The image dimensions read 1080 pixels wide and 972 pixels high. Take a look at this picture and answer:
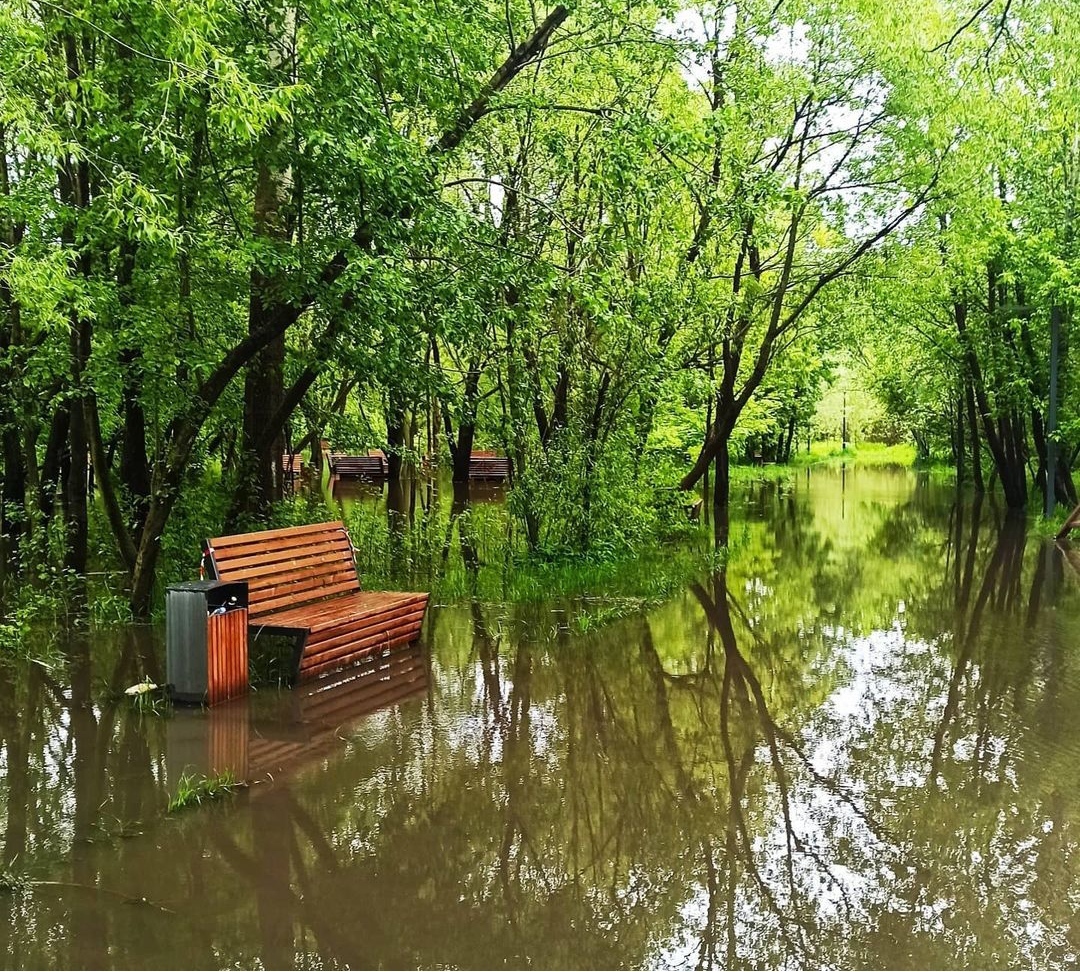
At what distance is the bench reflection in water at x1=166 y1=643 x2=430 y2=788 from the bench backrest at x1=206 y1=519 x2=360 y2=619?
81 cm

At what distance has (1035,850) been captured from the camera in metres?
4.57

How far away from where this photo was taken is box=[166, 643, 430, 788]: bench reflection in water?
18.3 ft

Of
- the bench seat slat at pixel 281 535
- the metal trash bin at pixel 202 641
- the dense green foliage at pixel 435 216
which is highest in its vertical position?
the dense green foliage at pixel 435 216

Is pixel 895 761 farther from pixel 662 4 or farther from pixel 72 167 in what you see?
pixel 72 167

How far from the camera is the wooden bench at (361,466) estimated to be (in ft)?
129

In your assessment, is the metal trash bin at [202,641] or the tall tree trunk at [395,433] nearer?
the metal trash bin at [202,641]

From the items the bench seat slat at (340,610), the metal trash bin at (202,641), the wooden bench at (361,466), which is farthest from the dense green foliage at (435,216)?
the wooden bench at (361,466)

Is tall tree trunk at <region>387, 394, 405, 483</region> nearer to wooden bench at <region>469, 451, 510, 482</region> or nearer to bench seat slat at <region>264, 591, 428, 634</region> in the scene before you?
bench seat slat at <region>264, 591, 428, 634</region>

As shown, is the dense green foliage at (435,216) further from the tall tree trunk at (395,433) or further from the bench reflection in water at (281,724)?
the bench reflection in water at (281,724)

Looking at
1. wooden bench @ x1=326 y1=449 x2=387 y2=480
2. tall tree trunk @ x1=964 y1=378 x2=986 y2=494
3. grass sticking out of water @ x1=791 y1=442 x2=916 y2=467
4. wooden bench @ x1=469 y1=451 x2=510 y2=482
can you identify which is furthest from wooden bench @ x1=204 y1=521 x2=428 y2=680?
grass sticking out of water @ x1=791 y1=442 x2=916 y2=467

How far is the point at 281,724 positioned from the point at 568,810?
7.71ft

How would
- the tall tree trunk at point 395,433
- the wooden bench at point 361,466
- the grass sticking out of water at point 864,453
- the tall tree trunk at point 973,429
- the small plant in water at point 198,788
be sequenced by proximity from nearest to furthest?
the small plant in water at point 198,788, the tall tree trunk at point 395,433, the tall tree trunk at point 973,429, the wooden bench at point 361,466, the grass sticking out of water at point 864,453

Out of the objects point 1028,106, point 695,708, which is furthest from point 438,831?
point 1028,106

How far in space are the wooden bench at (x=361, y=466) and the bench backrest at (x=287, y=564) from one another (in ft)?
98.2
